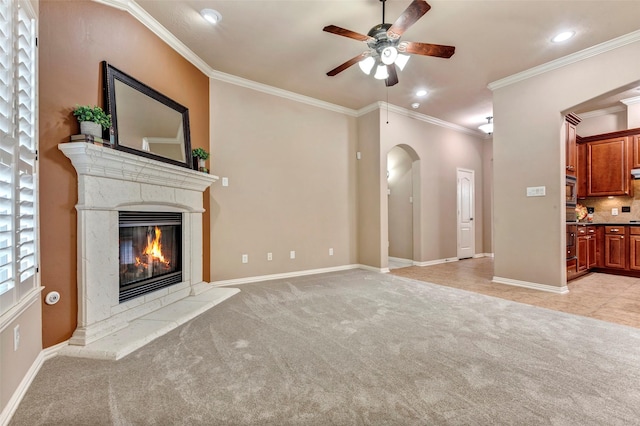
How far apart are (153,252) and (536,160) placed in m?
5.01

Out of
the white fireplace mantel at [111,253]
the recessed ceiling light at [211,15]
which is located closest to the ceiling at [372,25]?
the recessed ceiling light at [211,15]

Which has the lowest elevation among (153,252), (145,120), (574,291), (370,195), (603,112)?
(574,291)

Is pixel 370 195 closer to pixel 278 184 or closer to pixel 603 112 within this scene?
pixel 278 184

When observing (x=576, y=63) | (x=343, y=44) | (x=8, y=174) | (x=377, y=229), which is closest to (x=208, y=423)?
(x=8, y=174)

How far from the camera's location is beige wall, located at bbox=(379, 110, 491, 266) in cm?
546

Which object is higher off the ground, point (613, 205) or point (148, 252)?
point (613, 205)

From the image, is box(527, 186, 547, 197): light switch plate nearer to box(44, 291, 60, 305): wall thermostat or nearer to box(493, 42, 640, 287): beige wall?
box(493, 42, 640, 287): beige wall

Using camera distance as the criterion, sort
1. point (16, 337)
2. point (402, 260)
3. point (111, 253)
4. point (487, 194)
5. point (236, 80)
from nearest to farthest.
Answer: point (16, 337)
point (111, 253)
point (236, 80)
point (402, 260)
point (487, 194)

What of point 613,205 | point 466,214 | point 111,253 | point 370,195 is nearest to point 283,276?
point 370,195

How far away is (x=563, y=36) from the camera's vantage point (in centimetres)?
324

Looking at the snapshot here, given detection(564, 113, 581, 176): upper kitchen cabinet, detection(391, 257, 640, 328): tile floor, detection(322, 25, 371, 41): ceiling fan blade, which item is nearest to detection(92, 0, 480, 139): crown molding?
detection(322, 25, 371, 41): ceiling fan blade

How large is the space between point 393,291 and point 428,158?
10.8 feet

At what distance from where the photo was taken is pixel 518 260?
4.20 m

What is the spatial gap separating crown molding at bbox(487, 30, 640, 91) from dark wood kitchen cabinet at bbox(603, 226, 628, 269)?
3.18m
